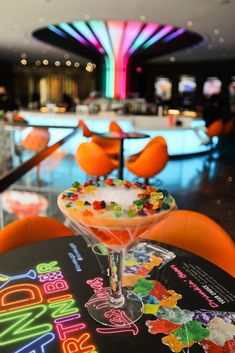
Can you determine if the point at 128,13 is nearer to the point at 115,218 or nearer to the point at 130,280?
the point at 130,280

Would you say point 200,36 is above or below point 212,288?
above

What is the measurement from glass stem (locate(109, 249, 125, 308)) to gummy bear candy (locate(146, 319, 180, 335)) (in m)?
0.14

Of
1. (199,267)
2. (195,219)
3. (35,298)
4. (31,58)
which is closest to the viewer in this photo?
(35,298)

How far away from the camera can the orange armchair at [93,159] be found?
4.13 m

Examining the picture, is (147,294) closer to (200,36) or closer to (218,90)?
(200,36)

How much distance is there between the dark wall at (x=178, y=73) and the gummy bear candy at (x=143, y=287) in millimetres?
14054

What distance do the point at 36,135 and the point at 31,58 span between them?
11916 mm

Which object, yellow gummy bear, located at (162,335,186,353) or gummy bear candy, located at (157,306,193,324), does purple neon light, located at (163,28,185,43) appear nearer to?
gummy bear candy, located at (157,306,193,324)

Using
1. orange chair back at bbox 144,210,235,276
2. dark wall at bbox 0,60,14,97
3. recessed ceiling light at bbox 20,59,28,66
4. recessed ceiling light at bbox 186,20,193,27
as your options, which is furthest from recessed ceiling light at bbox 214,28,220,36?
dark wall at bbox 0,60,14,97

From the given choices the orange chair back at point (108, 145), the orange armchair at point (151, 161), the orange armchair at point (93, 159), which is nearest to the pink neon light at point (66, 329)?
the orange armchair at point (93, 159)

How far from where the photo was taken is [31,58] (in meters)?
15.9

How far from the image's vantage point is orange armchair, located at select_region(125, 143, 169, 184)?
4254 mm

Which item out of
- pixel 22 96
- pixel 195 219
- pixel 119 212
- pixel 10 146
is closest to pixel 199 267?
pixel 195 219

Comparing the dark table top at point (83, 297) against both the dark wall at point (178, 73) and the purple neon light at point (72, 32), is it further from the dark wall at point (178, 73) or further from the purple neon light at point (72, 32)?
the dark wall at point (178, 73)
